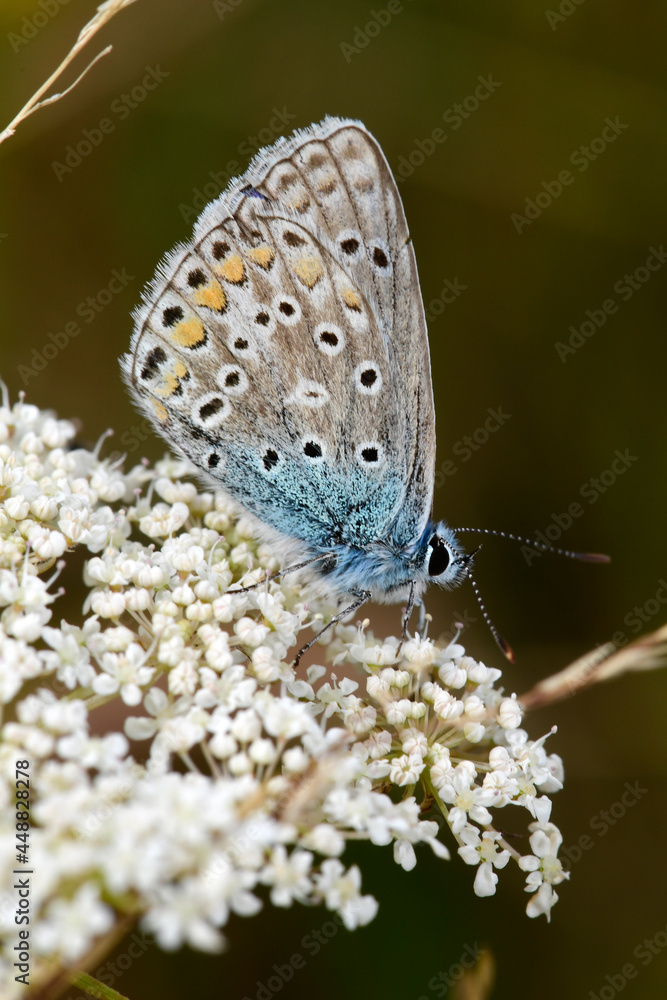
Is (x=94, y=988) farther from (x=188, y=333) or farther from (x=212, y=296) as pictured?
(x=212, y=296)

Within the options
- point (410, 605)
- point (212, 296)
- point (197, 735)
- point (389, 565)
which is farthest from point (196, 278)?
point (197, 735)

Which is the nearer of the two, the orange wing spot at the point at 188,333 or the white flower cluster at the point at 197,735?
the white flower cluster at the point at 197,735

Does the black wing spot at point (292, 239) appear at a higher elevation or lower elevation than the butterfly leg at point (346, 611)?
higher

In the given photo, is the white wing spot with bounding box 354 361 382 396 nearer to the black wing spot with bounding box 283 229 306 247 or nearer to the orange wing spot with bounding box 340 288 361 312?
the orange wing spot with bounding box 340 288 361 312

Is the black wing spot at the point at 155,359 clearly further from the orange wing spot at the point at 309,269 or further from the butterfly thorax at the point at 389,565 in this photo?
the butterfly thorax at the point at 389,565

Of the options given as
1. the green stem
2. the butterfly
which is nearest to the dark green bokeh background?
the butterfly

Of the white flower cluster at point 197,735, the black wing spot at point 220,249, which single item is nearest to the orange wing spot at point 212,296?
the black wing spot at point 220,249

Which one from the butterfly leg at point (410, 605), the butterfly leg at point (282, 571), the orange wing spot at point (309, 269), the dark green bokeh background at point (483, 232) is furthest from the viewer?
the dark green bokeh background at point (483, 232)
